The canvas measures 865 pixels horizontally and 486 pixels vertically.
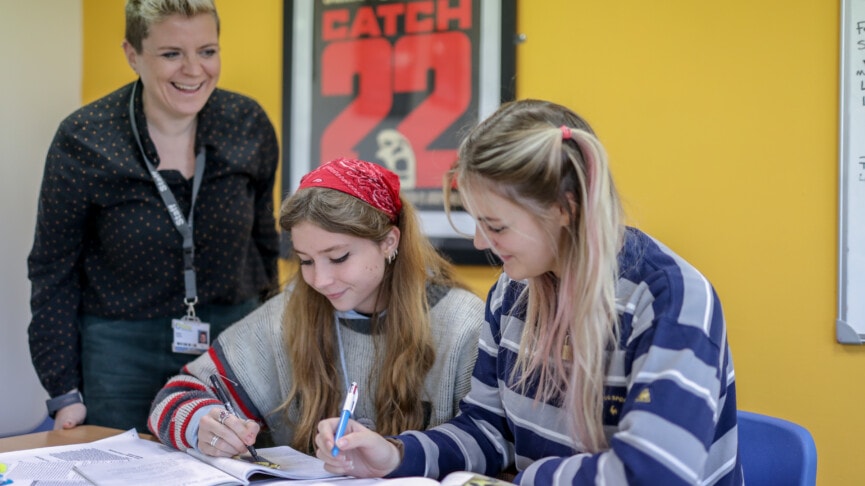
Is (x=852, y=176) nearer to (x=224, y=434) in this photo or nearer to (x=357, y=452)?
(x=357, y=452)

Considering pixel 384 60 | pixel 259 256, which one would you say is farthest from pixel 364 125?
pixel 259 256

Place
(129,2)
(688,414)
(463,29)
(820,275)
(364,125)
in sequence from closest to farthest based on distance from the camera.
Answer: (688,414)
(129,2)
(820,275)
(463,29)
(364,125)

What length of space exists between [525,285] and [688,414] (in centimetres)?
40

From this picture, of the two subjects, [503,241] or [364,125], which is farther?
[364,125]

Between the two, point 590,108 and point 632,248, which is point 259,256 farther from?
point 632,248

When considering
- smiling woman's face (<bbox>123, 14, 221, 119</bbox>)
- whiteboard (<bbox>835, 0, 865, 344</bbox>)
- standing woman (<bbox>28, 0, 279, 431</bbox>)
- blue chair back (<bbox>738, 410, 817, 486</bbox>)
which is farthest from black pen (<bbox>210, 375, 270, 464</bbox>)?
whiteboard (<bbox>835, 0, 865, 344</bbox>)

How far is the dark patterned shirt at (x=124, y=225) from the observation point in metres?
1.82

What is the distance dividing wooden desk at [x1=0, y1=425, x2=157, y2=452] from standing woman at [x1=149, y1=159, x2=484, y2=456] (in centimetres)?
16

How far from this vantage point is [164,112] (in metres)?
1.92

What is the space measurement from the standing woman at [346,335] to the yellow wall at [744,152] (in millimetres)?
787

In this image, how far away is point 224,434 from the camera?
1.36 m

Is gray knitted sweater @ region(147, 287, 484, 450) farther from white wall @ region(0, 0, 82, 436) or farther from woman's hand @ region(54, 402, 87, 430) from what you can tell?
white wall @ region(0, 0, 82, 436)

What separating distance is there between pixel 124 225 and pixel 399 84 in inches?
38.1

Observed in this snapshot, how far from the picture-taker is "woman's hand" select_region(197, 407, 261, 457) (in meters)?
1.35
